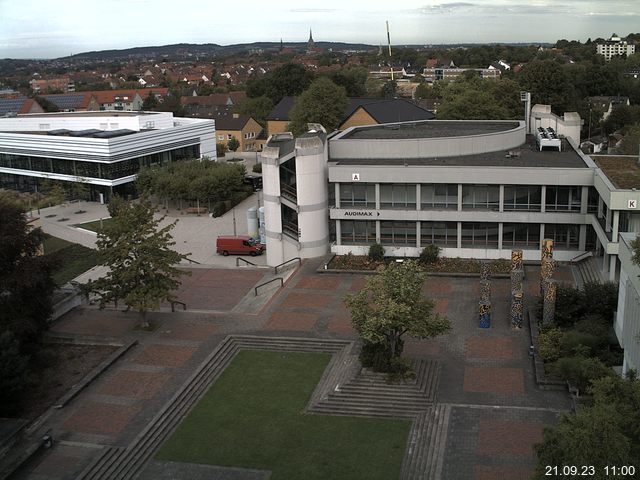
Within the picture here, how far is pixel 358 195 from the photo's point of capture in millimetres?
40062

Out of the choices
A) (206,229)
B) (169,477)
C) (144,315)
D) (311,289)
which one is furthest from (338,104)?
(169,477)

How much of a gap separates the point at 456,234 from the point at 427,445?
19.4m

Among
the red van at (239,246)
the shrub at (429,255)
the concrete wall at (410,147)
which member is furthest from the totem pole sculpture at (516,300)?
the red van at (239,246)

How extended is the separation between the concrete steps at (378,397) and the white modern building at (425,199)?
15.0m

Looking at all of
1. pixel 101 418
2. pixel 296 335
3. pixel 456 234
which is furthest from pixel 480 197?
pixel 101 418

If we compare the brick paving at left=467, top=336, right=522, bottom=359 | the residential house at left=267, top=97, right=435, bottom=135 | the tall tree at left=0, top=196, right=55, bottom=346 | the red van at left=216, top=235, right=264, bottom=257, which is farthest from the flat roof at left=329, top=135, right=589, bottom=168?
the residential house at left=267, top=97, right=435, bottom=135

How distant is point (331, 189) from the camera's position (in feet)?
133

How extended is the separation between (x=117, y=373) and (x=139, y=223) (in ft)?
22.8

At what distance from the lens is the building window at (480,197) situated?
3822cm

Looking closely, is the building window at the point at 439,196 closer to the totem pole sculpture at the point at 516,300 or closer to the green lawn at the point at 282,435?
the totem pole sculpture at the point at 516,300

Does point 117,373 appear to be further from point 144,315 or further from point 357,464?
point 357,464

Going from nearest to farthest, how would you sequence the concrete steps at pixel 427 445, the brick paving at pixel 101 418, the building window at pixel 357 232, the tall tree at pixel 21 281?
the concrete steps at pixel 427 445
the brick paving at pixel 101 418
the tall tree at pixel 21 281
the building window at pixel 357 232

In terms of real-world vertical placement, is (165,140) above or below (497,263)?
above

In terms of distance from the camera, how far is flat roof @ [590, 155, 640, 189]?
34.0 m
